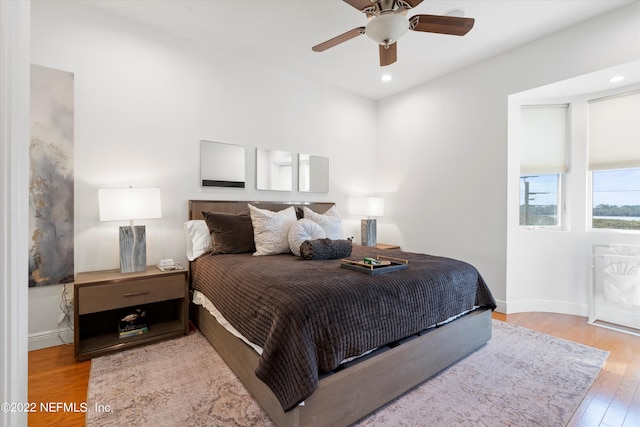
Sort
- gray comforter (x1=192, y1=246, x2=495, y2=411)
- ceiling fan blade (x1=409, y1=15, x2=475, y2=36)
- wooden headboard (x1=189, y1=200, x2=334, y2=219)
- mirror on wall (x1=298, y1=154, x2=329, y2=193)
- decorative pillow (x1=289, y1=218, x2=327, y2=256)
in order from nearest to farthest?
1. gray comforter (x1=192, y1=246, x2=495, y2=411)
2. ceiling fan blade (x1=409, y1=15, x2=475, y2=36)
3. decorative pillow (x1=289, y1=218, x2=327, y2=256)
4. wooden headboard (x1=189, y1=200, x2=334, y2=219)
5. mirror on wall (x1=298, y1=154, x2=329, y2=193)

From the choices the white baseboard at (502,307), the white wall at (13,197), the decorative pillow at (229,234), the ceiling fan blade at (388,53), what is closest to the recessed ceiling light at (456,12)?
the ceiling fan blade at (388,53)

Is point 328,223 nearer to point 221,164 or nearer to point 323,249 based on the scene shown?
point 323,249

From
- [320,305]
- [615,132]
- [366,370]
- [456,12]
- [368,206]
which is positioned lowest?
[366,370]

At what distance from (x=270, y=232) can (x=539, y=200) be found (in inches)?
124

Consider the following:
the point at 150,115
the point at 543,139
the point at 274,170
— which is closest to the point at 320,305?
the point at 274,170

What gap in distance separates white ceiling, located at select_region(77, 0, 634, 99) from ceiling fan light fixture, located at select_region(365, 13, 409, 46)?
0.67 metres

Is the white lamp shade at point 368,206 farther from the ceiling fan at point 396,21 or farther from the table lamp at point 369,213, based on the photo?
the ceiling fan at point 396,21

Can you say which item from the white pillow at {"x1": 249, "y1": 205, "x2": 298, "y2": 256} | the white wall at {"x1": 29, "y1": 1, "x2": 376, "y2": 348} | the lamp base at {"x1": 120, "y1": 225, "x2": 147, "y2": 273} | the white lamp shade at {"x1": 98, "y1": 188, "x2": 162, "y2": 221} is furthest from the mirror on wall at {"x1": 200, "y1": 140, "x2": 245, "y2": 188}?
the lamp base at {"x1": 120, "y1": 225, "x2": 147, "y2": 273}

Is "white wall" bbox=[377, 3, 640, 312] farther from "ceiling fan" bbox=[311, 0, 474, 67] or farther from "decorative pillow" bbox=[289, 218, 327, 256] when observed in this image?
"decorative pillow" bbox=[289, 218, 327, 256]

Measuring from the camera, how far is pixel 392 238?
437cm

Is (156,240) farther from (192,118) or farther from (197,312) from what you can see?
(192,118)

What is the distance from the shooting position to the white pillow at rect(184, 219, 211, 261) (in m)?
2.76

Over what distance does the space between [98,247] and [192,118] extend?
1.50 meters

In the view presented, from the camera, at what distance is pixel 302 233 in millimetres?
2627
